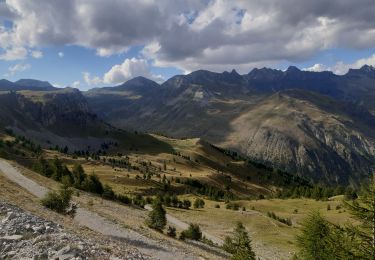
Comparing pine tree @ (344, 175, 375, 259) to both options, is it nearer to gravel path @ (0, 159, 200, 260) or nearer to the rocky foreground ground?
the rocky foreground ground

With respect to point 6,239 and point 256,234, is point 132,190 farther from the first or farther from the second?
point 6,239

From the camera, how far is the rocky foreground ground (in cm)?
2078

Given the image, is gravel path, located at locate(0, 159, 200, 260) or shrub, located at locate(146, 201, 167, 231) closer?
gravel path, located at locate(0, 159, 200, 260)

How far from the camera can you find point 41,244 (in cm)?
2183

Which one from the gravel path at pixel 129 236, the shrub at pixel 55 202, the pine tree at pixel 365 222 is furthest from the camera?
the shrub at pixel 55 202

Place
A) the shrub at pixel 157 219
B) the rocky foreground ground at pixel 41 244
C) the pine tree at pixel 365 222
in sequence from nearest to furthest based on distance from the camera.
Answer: the rocky foreground ground at pixel 41 244 < the pine tree at pixel 365 222 < the shrub at pixel 157 219

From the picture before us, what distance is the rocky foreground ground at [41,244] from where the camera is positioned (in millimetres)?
20781

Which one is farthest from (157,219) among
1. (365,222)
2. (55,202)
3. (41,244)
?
Result: (41,244)

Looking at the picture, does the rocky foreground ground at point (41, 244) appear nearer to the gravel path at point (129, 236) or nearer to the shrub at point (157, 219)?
the gravel path at point (129, 236)

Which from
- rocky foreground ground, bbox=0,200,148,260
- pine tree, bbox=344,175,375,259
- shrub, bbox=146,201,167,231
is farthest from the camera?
shrub, bbox=146,201,167,231

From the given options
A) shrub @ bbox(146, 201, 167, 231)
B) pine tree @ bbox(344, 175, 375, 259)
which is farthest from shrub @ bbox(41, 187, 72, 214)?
pine tree @ bbox(344, 175, 375, 259)

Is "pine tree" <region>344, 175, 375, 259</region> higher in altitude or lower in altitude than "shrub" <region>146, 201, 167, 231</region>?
higher

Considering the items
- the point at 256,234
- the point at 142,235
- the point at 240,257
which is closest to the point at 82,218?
the point at 142,235

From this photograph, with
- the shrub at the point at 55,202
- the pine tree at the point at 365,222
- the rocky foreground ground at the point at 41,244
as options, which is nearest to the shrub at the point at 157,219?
the shrub at the point at 55,202
